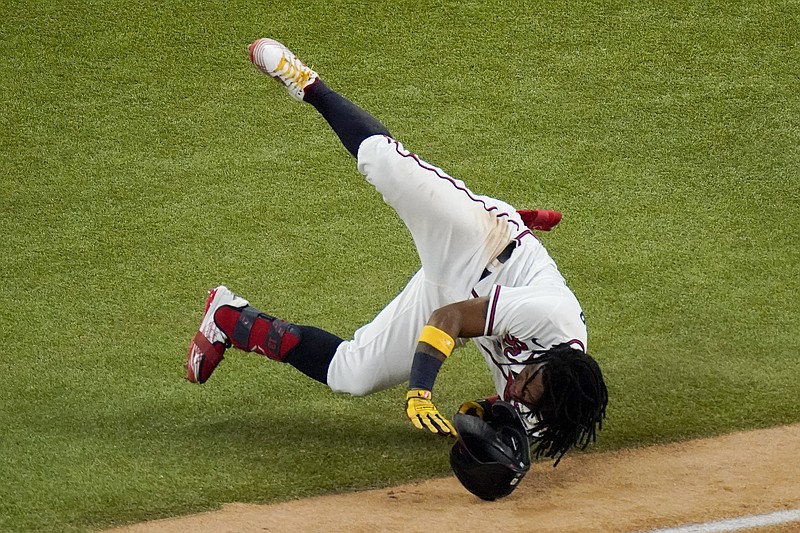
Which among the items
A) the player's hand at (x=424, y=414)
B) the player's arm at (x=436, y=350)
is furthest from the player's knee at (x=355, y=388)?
the player's hand at (x=424, y=414)

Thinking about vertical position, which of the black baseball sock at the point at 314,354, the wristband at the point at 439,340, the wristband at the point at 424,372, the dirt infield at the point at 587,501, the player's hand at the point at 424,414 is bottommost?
the dirt infield at the point at 587,501

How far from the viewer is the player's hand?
A: 11.7 feet

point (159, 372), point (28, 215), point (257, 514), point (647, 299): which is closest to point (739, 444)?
point (647, 299)

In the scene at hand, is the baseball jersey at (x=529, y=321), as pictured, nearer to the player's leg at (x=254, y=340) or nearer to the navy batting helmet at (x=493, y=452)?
the navy batting helmet at (x=493, y=452)

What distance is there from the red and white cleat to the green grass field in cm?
17

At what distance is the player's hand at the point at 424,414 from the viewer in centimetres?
357

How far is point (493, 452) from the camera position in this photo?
12.2ft

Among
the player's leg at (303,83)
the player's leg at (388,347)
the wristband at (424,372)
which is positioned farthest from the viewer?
the player's leg at (303,83)

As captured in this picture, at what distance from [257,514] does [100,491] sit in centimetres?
58

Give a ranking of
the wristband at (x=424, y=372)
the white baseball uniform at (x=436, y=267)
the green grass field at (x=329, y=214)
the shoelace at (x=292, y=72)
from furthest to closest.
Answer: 1. the shoelace at (x=292, y=72)
2. the green grass field at (x=329, y=214)
3. the white baseball uniform at (x=436, y=267)
4. the wristband at (x=424, y=372)

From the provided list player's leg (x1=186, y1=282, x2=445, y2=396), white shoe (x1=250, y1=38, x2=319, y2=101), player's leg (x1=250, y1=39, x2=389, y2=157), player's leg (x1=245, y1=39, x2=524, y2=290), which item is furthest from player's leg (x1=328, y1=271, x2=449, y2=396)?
white shoe (x1=250, y1=38, x2=319, y2=101)

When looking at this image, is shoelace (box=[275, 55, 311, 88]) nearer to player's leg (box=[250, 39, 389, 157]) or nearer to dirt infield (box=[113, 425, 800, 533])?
player's leg (box=[250, 39, 389, 157])

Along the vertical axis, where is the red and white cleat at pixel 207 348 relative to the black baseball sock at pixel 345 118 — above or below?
below

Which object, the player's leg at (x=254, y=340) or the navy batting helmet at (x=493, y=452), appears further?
the player's leg at (x=254, y=340)
